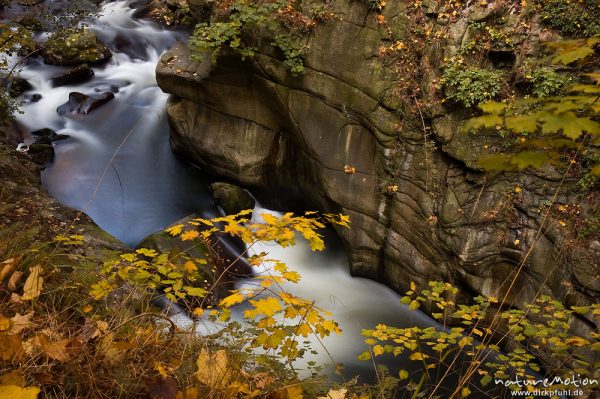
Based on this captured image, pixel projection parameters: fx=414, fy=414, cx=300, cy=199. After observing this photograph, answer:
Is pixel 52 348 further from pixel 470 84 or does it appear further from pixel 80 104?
pixel 80 104

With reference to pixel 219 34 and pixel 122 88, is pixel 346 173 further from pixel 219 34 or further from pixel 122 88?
pixel 122 88

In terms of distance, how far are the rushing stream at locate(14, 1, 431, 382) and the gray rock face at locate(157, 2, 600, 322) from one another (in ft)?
2.06

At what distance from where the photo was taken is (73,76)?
10.4 metres

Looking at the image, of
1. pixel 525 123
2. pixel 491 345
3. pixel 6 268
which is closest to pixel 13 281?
pixel 6 268

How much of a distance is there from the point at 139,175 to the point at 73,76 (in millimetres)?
Answer: 3675

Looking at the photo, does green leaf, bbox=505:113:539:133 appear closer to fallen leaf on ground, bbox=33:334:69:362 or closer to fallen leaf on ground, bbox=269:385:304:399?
fallen leaf on ground, bbox=269:385:304:399

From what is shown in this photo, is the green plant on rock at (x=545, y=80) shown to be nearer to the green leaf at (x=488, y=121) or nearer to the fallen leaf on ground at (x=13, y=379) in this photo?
the green leaf at (x=488, y=121)

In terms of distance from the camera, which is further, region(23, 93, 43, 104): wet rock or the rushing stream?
region(23, 93, 43, 104): wet rock

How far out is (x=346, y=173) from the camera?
22.6ft

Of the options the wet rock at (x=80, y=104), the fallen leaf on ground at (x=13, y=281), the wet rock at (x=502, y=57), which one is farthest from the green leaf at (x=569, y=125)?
the wet rock at (x=80, y=104)

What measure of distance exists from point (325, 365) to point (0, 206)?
13.8 feet

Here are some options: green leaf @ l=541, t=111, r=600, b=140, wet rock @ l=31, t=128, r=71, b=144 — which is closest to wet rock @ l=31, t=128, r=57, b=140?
wet rock @ l=31, t=128, r=71, b=144

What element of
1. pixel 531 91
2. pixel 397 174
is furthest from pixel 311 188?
pixel 531 91

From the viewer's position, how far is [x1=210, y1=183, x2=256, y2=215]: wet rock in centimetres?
809
